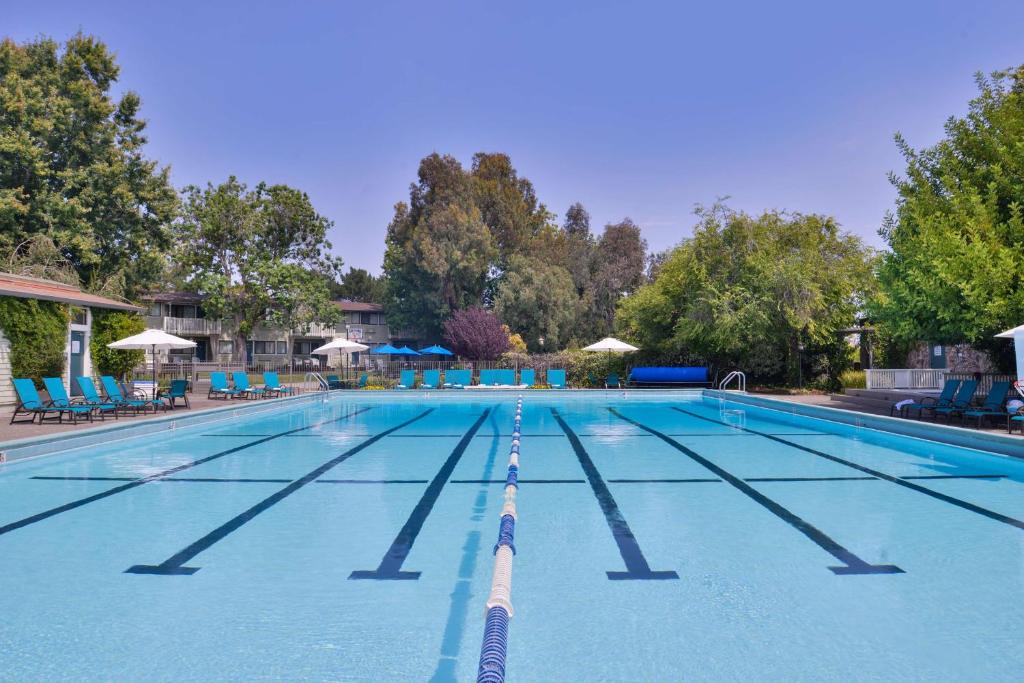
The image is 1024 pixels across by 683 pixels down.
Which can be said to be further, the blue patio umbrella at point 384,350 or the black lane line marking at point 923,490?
the blue patio umbrella at point 384,350

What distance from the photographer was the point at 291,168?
125 feet

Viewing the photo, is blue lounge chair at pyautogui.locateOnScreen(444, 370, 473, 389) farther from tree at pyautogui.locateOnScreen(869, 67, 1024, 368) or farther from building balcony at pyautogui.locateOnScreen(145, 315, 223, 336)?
building balcony at pyautogui.locateOnScreen(145, 315, 223, 336)

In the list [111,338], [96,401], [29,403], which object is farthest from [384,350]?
[29,403]

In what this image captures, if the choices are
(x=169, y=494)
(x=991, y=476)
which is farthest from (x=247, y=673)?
(x=991, y=476)

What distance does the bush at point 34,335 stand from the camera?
1683 centimetres

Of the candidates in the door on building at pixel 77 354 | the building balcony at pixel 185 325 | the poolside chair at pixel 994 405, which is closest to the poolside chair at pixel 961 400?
the poolside chair at pixel 994 405

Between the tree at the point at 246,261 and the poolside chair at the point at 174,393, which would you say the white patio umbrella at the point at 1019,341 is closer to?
the poolside chair at the point at 174,393

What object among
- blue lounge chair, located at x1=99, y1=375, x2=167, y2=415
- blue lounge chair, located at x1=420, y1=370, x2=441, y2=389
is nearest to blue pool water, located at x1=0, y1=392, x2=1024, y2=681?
blue lounge chair, located at x1=99, y1=375, x2=167, y2=415

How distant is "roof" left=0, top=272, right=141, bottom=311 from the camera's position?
54.9 ft

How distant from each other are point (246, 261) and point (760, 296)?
29.2 meters

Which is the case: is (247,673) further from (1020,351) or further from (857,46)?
(857,46)

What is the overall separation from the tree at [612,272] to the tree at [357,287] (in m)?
29.9

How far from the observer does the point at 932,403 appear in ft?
48.9

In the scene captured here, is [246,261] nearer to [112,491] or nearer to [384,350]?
[384,350]
